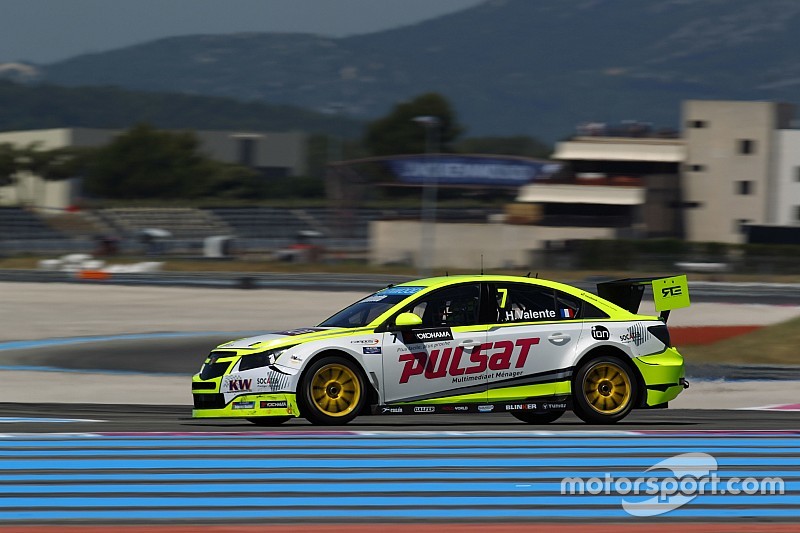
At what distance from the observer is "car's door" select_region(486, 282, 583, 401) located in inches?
416

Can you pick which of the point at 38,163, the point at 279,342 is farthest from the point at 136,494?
the point at 38,163

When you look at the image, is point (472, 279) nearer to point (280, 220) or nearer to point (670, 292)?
point (670, 292)

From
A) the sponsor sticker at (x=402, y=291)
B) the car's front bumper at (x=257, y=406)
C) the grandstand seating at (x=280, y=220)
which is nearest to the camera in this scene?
the car's front bumper at (x=257, y=406)

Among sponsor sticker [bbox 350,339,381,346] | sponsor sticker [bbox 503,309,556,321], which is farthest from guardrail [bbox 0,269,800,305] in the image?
sponsor sticker [bbox 350,339,381,346]

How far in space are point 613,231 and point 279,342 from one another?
218ft


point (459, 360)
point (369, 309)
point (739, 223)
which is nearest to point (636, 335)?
point (459, 360)

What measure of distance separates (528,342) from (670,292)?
1670 mm

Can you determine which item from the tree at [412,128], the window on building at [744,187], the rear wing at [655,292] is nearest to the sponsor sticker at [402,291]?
the rear wing at [655,292]

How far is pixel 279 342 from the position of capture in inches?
401

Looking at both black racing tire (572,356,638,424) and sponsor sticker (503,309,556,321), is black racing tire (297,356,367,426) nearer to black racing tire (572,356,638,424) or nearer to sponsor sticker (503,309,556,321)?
sponsor sticker (503,309,556,321)

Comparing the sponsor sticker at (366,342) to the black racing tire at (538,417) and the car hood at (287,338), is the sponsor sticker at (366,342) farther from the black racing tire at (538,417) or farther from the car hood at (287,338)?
the black racing tire at (538,417)

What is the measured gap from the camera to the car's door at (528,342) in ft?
34.7

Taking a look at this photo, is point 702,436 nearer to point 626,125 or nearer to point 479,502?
point 479,502

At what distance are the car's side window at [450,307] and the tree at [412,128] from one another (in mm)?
131707
